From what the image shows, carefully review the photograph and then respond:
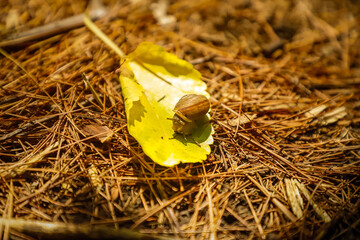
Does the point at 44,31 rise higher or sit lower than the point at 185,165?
higher

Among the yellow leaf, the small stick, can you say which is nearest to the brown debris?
the small stick

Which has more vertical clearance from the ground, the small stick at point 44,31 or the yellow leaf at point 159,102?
the small stick at point 44,31

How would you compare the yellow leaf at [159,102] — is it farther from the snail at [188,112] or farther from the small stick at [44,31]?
the small stick at [44,31]

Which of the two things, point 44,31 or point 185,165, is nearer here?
point 185,165

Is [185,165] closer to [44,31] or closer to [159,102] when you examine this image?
[159,102]

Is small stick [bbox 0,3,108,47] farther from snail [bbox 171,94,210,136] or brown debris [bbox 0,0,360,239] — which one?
snail [bbox 171,94,210,136]

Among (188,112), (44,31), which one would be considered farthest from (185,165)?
(44,31)

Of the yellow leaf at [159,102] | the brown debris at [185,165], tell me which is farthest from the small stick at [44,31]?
the yellow leaf at [159,102]
